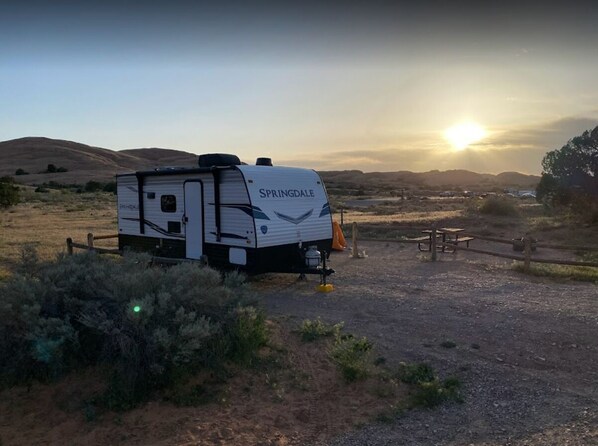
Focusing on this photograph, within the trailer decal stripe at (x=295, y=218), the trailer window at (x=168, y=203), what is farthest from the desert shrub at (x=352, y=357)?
the trailer window at (x=168, y=203)

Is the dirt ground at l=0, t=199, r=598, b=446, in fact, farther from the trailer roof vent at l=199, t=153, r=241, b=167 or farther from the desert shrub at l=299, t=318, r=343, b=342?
the trailer roof vent at l=199, t=153, r=241, b=167

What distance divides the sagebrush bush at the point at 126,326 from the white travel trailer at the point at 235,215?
4057mm

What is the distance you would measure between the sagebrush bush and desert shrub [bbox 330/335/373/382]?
884mm

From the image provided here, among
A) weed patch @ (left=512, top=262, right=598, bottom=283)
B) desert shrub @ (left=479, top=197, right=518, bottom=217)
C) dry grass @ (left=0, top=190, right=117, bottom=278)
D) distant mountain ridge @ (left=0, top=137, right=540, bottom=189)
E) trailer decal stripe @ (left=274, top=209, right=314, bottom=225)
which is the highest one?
distant mountain ridge @ (left=0, top=137, right=540, bottom=189)

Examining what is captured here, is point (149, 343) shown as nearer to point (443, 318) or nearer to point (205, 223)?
point (443, 318)

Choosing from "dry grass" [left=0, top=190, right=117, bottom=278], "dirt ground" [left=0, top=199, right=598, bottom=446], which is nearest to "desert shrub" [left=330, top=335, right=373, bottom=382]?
"dirt ground" [left=0, top=199, right=598, bottom=446]

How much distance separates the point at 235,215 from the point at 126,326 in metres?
5.31

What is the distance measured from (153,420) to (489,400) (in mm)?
3097

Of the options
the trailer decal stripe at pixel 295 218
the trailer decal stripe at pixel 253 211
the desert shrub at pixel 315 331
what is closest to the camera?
the desert shrub at pixel 315 331

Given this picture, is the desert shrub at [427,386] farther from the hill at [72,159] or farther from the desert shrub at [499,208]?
the hill at [72,159]

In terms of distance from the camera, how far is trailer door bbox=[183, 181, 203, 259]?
1090 centimetres

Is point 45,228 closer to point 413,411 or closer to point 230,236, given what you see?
point 230,236

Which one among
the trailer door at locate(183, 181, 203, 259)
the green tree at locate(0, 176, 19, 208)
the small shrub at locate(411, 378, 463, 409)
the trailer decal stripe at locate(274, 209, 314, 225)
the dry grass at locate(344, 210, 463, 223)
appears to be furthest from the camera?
the green tree at locate(0, 176, 19, 208)

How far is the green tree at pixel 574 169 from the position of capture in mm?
21641
